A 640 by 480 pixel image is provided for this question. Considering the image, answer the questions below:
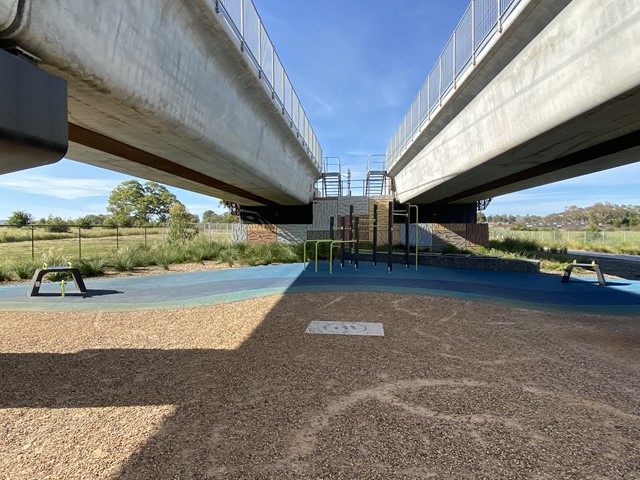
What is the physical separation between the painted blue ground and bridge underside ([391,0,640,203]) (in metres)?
3.96

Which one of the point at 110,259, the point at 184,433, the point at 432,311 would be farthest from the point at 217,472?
the point at 110,259

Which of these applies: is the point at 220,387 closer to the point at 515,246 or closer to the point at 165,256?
the point at 165,256

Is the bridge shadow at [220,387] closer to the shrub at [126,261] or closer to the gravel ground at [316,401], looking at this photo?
the gravel ground at [316,401]

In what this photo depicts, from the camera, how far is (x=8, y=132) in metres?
3.10

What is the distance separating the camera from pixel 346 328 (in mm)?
6918

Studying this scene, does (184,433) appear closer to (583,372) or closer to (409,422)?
(409,422)

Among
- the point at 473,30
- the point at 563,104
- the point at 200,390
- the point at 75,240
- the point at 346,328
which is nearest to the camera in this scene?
the point at 200,390

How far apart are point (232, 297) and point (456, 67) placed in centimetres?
962

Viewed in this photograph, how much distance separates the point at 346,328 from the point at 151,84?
214 inches

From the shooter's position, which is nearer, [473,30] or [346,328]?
[346,328]

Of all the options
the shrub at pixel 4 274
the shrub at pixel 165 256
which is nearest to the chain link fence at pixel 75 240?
the shrub at pixel 165 256

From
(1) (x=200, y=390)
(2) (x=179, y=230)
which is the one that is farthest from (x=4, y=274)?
(1) (x=200, y=390)

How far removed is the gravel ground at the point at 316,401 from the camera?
115 inches

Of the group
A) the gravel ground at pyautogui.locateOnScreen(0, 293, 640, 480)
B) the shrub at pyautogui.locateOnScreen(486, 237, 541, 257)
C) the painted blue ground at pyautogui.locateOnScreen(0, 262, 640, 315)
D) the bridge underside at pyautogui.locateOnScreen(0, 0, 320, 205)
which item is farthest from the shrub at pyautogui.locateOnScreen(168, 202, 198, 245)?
→ the shrub at pyautogui.locateOnScreen(486, 237, 541, 257)
